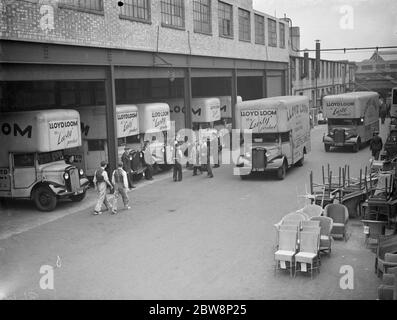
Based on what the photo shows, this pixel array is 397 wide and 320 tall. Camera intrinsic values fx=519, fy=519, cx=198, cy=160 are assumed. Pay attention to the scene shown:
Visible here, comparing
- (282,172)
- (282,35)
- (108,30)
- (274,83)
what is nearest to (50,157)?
(108,30)

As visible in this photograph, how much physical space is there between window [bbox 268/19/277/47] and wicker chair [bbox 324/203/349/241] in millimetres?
30578

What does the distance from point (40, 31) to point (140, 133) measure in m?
8.27

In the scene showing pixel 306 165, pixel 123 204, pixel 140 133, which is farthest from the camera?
pixel 306 165

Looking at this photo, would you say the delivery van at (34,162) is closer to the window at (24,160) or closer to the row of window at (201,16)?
the window at (24,160)

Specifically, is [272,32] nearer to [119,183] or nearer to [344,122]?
[344,122]

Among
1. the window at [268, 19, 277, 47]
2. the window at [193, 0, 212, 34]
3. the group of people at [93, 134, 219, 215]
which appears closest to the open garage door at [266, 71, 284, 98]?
the window at [268, 19, 277, 47]

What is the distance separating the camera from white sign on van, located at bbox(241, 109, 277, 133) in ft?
72.5

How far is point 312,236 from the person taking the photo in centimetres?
1111

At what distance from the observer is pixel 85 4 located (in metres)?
19.9

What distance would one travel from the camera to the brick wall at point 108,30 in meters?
16.2

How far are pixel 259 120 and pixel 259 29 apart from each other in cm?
1966

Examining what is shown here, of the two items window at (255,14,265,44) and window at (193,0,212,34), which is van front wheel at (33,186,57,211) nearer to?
window at (193,0,212,34)
